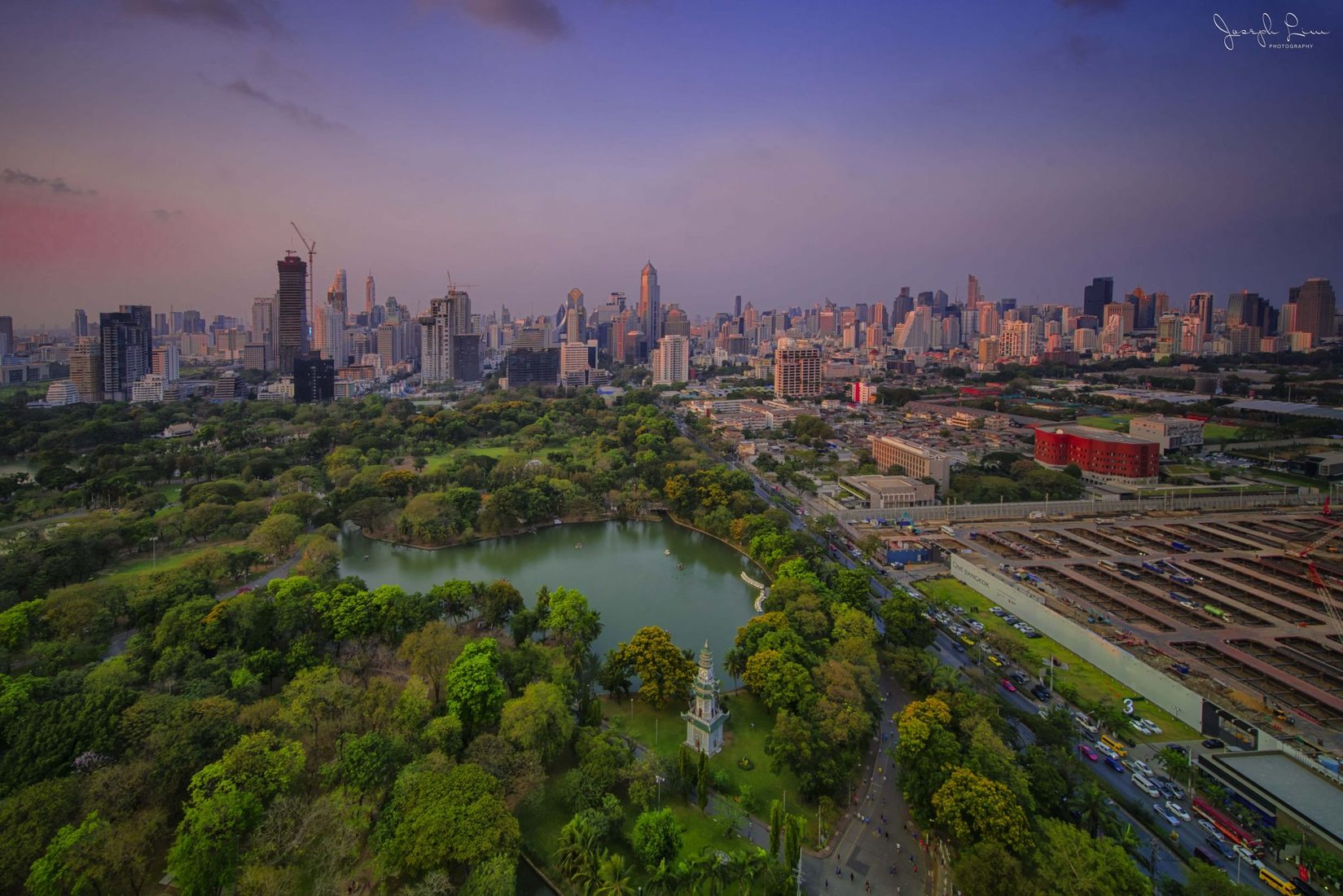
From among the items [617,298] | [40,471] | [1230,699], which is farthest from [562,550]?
[617,298]

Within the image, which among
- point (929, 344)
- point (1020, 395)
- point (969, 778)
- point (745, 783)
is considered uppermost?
point (929, 344)

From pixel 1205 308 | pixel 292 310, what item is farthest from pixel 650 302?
pixel 1205 308

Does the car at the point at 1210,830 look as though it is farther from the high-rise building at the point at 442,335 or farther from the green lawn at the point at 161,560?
the high-rise building at the point at 442,335

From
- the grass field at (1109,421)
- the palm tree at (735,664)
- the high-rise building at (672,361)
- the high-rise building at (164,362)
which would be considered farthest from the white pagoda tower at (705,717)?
the high-rise building at (164,362)

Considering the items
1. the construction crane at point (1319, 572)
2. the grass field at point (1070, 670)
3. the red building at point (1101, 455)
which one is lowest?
the grass field at point (1070, 670)

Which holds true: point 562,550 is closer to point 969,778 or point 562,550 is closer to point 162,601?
point 162,601

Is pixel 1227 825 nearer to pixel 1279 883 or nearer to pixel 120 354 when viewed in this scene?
pixel 1279 883
